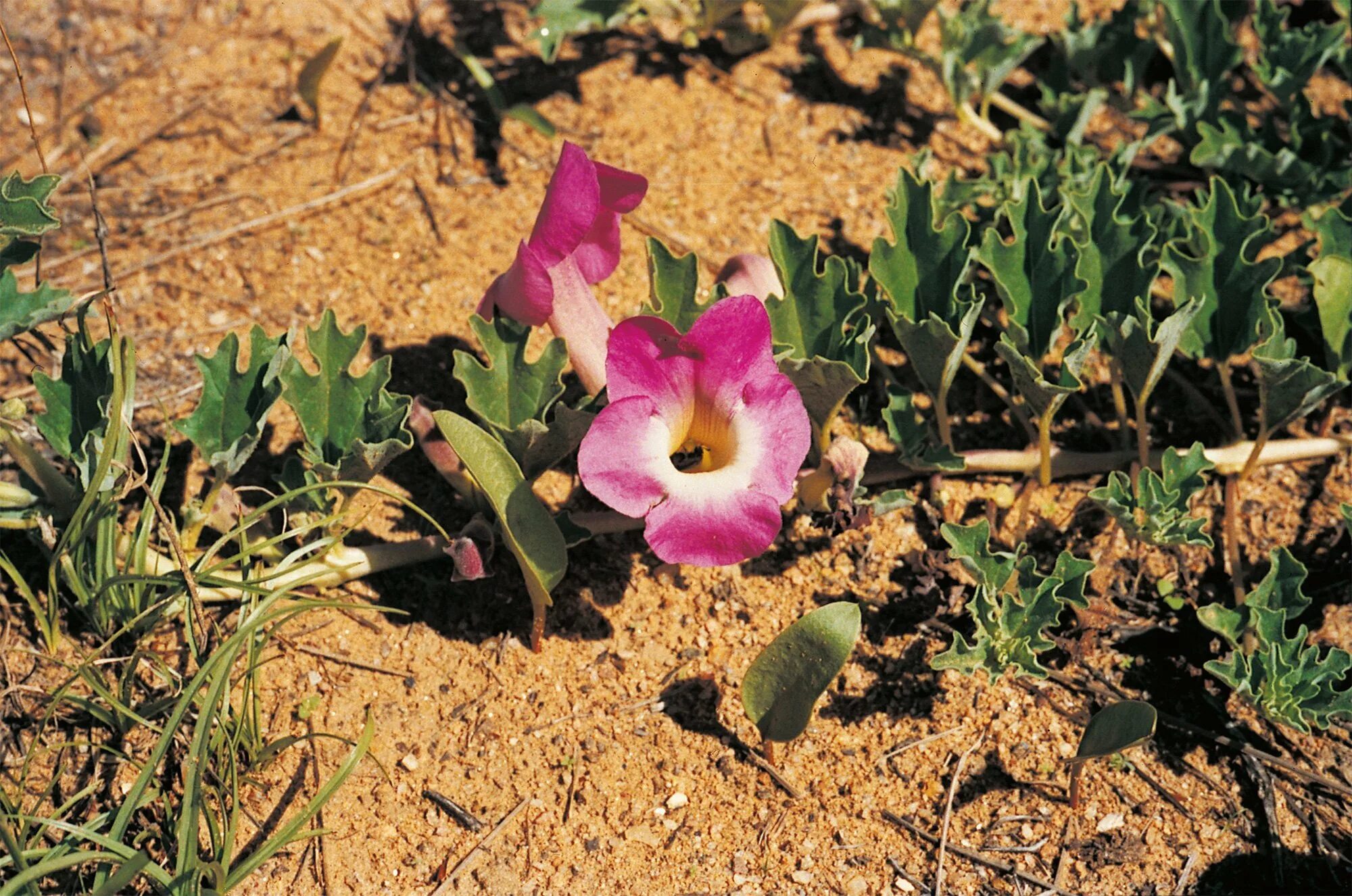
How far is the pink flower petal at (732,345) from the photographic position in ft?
6.55

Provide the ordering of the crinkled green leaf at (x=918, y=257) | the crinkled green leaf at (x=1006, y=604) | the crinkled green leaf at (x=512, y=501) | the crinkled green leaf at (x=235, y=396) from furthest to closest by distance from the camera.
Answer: the crinkled green leaf at (x=918, y=257), the crinkled green leaf at (x=235, y=396), the crinkled green leaf at (x=1006, y=604), the crinkled green leaf at (x=512, y=501)

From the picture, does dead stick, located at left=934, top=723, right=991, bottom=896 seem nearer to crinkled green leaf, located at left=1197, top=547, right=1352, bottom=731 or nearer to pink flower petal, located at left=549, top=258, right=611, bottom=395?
crinkled green leaf, located at left=1197, top=547, right=1352, bottom=731

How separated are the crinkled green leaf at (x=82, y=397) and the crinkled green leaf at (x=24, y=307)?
3.6 inches

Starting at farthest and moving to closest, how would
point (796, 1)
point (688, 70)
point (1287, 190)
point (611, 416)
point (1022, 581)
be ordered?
point (688, 70) < point (796, 1) < point (1287, 190) < point (1022, 581) < point (611, 416)

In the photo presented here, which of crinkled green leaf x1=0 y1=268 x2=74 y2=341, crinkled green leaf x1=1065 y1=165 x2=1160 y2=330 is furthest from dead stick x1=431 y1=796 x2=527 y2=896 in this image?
crinkled green leaf x1=1065 y1=165 x2=1160 y2=330

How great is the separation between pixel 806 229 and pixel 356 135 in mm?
1230

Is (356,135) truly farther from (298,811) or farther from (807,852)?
(807,852)

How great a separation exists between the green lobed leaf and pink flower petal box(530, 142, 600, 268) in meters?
0.82

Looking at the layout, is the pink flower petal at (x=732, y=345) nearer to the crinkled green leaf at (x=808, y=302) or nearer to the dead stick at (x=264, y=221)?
the crinkled green leaf at (x=808, y=302)

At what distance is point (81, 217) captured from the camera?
290cm

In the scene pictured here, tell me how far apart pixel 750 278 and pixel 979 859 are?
3.97ft

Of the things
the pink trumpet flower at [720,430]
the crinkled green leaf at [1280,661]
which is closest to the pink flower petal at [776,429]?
the pink trumpet flower at [720,430]

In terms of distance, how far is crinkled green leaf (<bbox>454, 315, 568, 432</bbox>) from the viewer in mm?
2260

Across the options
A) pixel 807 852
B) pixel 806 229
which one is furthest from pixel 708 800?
pixel 806 229
